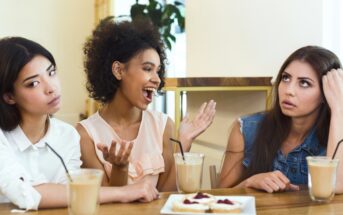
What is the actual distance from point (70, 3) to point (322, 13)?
2.99m

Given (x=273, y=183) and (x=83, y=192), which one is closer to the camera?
(x=83, y=192)

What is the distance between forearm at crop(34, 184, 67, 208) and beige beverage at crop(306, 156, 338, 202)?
2.38ft

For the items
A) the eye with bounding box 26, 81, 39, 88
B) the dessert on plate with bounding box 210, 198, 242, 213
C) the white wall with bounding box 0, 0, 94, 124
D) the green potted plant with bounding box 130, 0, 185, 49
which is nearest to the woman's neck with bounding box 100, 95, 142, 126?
the eye with bounding box 26, 81, 39, 88

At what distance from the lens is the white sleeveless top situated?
197 cm

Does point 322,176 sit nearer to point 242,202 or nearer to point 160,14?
point 242,202

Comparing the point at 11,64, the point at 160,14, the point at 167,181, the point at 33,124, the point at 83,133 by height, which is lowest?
the point at 167,181

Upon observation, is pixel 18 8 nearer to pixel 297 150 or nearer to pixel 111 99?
pixel 111 99

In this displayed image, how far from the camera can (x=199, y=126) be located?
189cm

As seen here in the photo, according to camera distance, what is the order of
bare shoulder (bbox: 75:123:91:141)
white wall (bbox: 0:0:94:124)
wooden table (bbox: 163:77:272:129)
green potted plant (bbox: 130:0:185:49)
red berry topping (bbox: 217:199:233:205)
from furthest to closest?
white wall (bbox: 0:0:94:124) < green potted plant (bbox: 130:0:185:49) < wooden table (bbox: 163:77:272:129) < bare shoulder (bbox: 75:123:91:141) < red berry topping (bbox: 217:199:233:205)

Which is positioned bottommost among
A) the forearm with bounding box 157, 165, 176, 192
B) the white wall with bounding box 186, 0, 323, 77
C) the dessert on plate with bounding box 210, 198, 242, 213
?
the forearm with bounding box 157, 165, 176, 192

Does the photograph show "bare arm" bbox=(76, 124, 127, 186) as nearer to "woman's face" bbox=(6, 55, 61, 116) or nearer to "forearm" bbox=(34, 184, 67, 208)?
"woman's face" bbox=(6, 55, 61, 116)

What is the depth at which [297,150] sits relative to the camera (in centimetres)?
190

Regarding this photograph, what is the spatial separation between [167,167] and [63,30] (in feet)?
10.0

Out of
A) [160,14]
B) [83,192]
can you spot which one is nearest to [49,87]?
[83,192]
